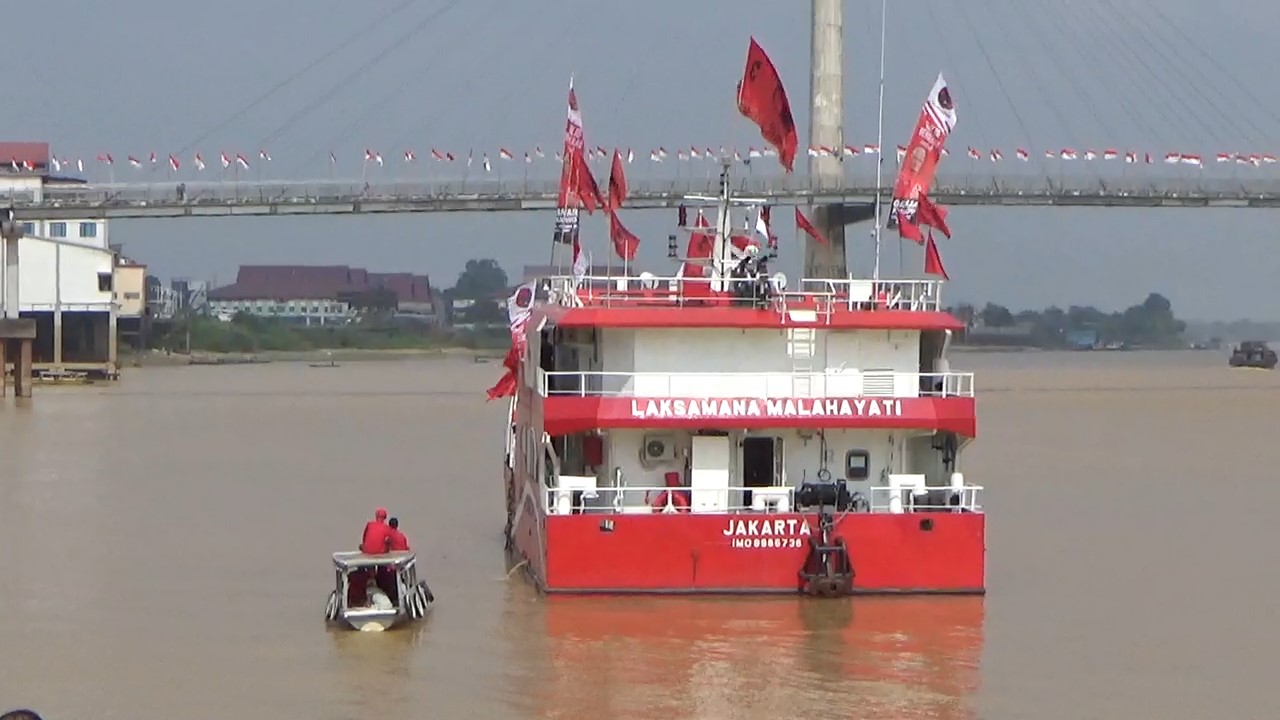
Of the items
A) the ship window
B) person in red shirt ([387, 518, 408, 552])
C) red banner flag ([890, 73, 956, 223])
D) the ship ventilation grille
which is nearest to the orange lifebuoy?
the ship window

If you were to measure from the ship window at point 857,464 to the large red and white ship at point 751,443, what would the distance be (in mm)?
15

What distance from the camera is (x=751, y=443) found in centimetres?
2323

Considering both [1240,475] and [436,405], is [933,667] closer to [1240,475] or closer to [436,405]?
[1240,475]

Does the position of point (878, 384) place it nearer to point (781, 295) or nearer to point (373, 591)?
point (781, 295)

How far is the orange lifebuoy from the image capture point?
2247cm

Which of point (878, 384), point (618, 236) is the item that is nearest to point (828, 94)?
point (618, 236)

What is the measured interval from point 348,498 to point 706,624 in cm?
1556

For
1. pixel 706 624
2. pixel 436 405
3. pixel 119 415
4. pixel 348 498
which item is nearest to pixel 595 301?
pixel 706 624

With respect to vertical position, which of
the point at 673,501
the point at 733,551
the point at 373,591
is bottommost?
the point at 373,591

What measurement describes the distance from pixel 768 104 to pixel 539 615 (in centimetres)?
810

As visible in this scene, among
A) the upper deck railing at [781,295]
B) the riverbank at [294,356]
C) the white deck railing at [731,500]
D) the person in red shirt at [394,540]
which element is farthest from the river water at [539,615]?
the riverbank at [294,356]

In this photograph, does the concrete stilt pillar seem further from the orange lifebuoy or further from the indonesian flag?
the orange lifebuoy

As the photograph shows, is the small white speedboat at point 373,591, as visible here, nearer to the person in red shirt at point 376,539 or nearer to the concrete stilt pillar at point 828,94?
the person in red shirt at point 376,539

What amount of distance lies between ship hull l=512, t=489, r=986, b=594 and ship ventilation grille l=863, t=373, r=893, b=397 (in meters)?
1.68
